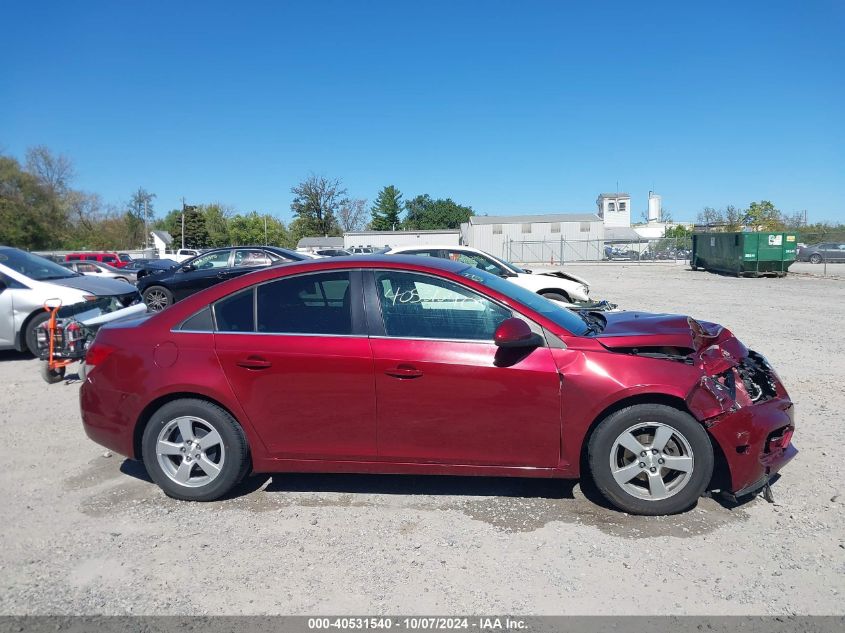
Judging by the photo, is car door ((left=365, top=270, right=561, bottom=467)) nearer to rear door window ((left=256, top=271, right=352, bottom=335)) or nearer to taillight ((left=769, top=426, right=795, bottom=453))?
rear door window ((left=256, top=271, right=352, bottom=335))

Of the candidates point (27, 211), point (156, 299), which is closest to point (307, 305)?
point (156, 299)

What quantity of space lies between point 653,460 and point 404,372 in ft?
5.36

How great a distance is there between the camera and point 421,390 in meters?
3.98

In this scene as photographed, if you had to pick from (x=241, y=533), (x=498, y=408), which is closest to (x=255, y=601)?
(x=241, y=533)

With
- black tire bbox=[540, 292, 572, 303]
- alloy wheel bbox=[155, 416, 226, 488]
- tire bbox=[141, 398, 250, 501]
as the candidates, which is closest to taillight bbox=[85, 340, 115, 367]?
tire bbox=[141, 398, 250, 501]

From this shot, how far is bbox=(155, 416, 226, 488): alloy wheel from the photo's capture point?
424 centimetres

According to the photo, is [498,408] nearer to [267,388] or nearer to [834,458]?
[267,388]

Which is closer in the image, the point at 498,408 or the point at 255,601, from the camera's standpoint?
the point at 255,601

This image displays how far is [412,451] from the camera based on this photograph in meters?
4.06

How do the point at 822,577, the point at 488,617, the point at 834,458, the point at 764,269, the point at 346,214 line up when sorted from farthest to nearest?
the point at 346,214
the point at 764,269
the point at 834,458
the point at 822,577
the point at 488,617

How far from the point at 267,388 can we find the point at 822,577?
335 centimetres

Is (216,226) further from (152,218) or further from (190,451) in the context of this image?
(190,451)

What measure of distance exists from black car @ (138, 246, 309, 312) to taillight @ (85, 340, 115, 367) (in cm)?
1044

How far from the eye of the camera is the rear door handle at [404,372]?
397 cm
